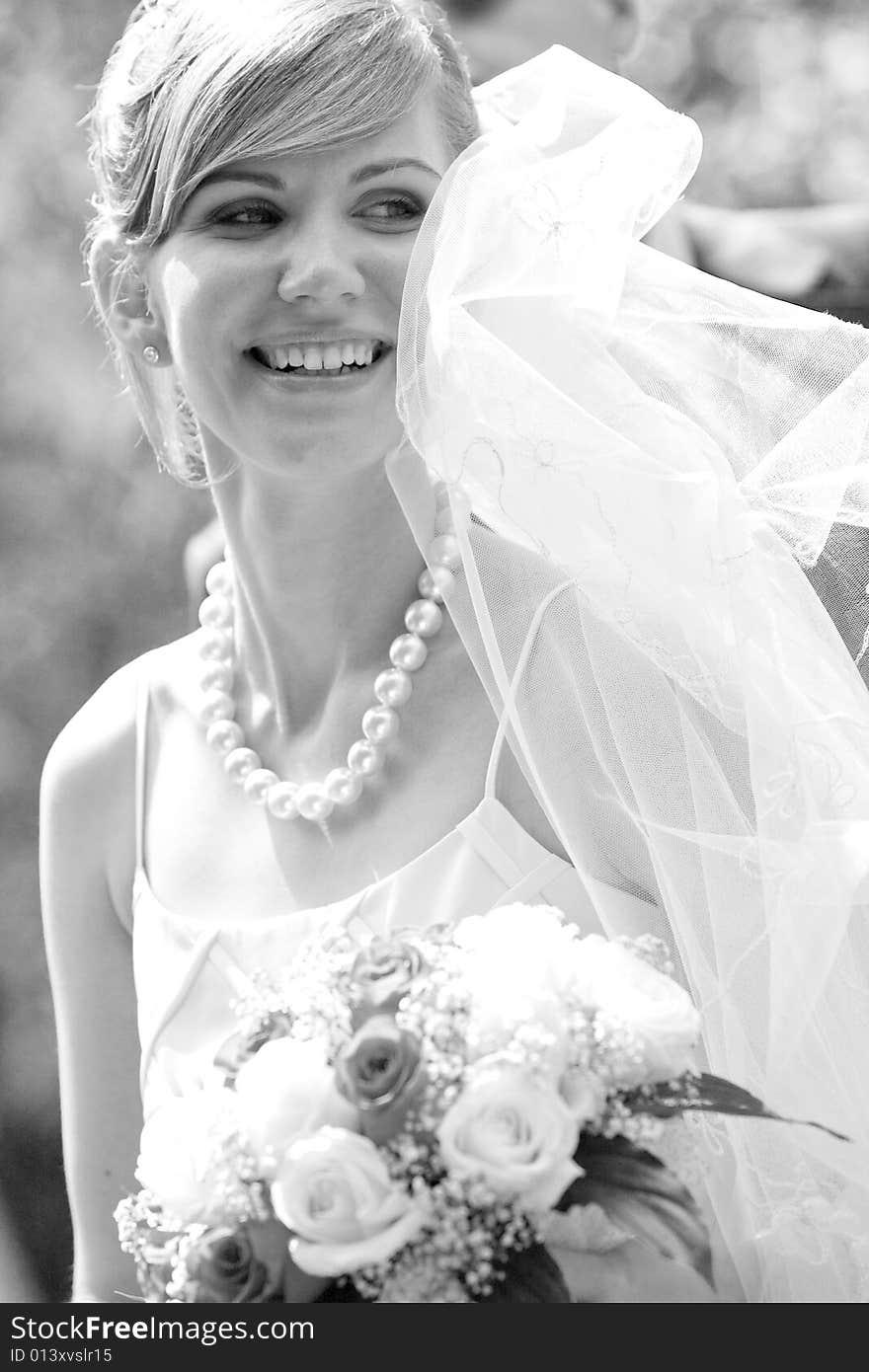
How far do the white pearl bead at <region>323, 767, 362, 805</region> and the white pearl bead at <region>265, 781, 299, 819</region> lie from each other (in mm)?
49

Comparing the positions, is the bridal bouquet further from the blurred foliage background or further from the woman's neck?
the blurred foliage background

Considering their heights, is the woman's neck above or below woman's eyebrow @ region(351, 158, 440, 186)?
below

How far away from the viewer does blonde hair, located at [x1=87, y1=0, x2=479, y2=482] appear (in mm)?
1674

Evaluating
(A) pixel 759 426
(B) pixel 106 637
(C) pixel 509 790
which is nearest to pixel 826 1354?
(C) pixel 509 790

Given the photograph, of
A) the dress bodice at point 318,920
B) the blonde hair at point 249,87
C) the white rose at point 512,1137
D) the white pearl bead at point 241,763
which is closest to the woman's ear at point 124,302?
the blonde hair at point 249,87

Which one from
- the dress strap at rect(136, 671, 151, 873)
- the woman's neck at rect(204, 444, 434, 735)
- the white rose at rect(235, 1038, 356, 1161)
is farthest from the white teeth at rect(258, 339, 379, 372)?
the white rose at rect(235, 1038, 356, 1161)

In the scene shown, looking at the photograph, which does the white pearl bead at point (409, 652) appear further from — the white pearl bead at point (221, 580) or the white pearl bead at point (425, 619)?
the white pearl bead at point (221, 580)

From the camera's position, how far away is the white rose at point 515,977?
116 centimetres

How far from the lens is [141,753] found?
206 cm

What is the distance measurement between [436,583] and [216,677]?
16.2 inches

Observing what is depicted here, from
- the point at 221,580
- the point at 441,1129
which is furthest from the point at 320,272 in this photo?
the point at 441,1129

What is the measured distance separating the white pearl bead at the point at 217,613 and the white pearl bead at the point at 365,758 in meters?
Answer: 0.34

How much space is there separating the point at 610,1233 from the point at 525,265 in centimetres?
87

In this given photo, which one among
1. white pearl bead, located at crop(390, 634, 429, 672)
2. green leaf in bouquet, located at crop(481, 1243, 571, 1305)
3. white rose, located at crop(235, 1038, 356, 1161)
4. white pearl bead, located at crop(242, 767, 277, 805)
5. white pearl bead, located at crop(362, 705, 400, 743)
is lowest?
green leaf in bouquet, located at crop(481, 1243, 571, 1305)
